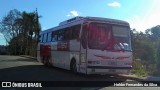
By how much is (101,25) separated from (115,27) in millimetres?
801

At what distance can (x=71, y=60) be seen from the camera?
21.5m

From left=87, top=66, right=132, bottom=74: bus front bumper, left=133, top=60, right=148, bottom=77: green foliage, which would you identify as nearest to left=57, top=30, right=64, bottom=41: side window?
left=133, top=60, right=148, bottom=77: green foliage

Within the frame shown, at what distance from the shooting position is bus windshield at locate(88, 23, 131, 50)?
18.9 metres

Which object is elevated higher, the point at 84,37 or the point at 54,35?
the point at 54,35

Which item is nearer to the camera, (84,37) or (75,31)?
(84,37)

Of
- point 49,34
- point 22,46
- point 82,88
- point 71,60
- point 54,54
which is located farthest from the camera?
point 22,46

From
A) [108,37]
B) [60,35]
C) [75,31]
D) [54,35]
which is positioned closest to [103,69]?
[108,37]

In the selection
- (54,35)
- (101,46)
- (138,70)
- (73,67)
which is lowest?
(138,70)

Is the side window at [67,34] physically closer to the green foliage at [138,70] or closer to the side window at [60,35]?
the side window at [60,35]

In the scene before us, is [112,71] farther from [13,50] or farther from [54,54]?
[13,50]

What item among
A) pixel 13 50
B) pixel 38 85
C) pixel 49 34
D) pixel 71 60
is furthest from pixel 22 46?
pixel 38 85

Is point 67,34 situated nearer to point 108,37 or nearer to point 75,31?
point 75,31

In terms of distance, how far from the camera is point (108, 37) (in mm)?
19125

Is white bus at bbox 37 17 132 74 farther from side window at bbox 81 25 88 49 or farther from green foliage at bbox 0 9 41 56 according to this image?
green foliage at bbox 0 9 41 56
